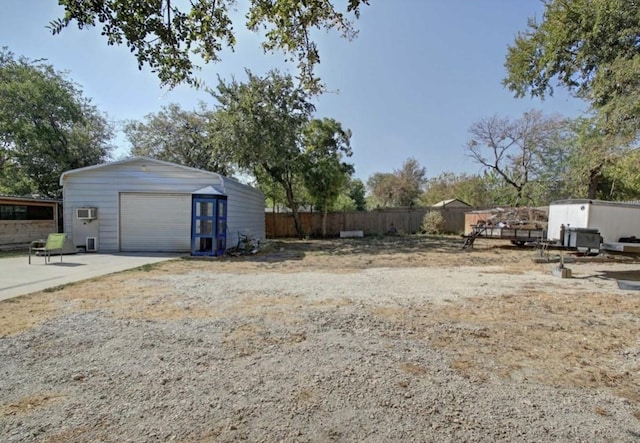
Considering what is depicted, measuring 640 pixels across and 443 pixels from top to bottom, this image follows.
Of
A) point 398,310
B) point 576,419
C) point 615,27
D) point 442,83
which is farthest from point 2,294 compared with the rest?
point 615,27

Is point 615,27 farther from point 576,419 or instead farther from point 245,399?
point 245,399

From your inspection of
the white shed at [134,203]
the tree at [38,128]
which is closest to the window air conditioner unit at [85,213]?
the white shed at [134,203]

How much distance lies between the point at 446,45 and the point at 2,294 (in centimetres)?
991

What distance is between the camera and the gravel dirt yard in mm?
2008

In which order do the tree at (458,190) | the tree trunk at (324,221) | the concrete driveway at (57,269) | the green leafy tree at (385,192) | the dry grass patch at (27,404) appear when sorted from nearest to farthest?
the dry grass patch at (27,404)
the concrete driveway at (57,269)
the tree trunk at (324,221)
the tree at (458,190)
the green leafy tree at (385,192)

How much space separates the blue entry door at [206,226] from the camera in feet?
34.7

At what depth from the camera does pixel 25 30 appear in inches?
164

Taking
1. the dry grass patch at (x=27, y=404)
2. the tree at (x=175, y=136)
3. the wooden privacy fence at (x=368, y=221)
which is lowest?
the dry grass patch at (x=27, y=404)

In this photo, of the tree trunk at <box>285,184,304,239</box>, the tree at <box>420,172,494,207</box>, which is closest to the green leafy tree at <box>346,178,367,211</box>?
the tree at <box>420,172,494,207</box>

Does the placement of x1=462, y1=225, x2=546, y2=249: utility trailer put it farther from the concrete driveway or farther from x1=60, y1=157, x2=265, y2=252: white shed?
the concrete driveway

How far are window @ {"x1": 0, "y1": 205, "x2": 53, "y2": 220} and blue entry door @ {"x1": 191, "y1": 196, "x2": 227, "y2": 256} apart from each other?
24.6 feet

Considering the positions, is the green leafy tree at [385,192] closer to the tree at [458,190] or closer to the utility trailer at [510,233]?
the tree at [458,190]

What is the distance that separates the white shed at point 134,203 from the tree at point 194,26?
7875 mm

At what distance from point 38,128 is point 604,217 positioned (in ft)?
73.0
